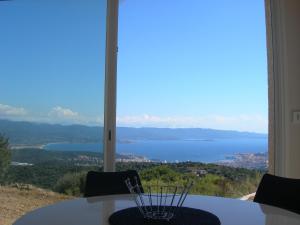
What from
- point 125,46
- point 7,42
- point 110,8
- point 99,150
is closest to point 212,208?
point 99,150

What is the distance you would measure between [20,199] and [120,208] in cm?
202

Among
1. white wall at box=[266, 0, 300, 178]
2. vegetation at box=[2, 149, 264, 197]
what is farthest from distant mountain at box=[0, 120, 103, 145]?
white wall at box=[266, 0, 300, 178]

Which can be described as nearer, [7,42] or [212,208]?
[212,208]

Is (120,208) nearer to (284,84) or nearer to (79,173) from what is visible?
(79,173)

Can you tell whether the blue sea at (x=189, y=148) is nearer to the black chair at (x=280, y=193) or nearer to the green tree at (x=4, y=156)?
the green tree at (x=4, y=156)

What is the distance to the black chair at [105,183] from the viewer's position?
7.78 ft

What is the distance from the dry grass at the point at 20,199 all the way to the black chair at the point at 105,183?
1183 mm

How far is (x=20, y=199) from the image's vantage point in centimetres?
346

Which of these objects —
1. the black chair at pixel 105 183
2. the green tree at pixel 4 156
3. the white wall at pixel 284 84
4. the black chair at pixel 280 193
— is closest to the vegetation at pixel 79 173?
the green tree at pixel 4 156

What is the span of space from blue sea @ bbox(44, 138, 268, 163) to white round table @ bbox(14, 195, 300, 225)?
4.64ft

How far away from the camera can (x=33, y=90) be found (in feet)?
11.2

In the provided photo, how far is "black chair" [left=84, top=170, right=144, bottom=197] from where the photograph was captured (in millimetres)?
2371

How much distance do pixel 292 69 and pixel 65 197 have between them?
7.85 ft

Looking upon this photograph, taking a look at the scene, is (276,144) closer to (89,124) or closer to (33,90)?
(89,124)
